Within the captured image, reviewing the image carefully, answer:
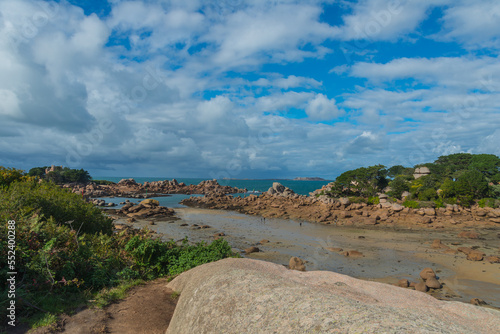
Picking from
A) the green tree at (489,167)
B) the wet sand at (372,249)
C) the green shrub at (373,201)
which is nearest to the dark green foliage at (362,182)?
the green shrub at (373,201)

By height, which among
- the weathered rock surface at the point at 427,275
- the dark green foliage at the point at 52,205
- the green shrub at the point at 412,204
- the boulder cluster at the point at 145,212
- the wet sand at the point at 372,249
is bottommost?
the wet sand at the point at 372,249

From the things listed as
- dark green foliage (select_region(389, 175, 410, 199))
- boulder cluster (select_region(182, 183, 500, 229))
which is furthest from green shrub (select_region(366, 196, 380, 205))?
dark green foliage (select_region(389, 175, 410, 199))

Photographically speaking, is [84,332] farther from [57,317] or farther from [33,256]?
[33,256]

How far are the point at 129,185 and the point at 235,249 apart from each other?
81.5 meters

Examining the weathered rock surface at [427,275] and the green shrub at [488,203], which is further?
the green shrub at [488,203]

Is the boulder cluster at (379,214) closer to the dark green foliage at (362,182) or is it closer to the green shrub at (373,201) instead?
the green shrub at (373,201)

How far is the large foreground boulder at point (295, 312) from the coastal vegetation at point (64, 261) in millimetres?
3472

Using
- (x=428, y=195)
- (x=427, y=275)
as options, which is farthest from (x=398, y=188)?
(x=427, y=275)

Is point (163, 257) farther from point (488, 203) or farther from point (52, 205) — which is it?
point (488, 203)

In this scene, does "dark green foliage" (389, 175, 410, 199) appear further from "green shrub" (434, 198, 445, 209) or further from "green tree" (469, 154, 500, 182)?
"green tree" (469, 154, 500, 182)

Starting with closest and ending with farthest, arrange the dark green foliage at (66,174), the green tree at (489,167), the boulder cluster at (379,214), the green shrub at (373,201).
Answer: the boulder cluster at (379,214), the green shrub at (373,201), the green tree at (489,167), the dark green foliage at (66,174)

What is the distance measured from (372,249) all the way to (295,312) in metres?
19.2

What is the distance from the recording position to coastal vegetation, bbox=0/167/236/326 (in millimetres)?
6570

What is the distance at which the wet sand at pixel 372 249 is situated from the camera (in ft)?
45.5
